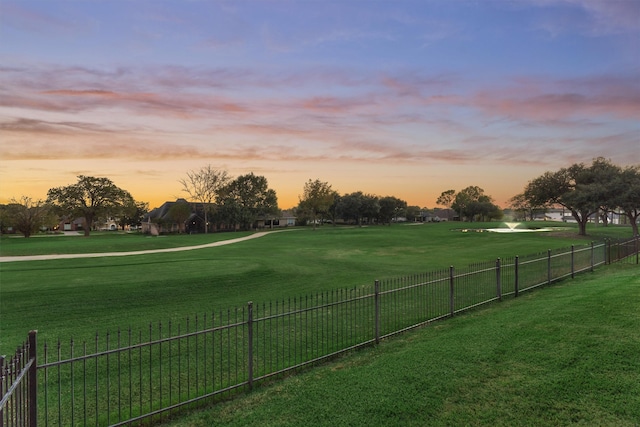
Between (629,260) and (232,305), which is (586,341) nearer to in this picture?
(232,305)

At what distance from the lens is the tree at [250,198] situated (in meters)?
89.3

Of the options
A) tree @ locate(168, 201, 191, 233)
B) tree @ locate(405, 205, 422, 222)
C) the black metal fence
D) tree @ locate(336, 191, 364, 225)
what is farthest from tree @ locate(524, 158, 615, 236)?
tree @ locate(405, 205, 422, 222)

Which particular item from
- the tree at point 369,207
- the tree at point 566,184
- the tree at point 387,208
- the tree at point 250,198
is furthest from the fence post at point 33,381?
the tree at point 387,208

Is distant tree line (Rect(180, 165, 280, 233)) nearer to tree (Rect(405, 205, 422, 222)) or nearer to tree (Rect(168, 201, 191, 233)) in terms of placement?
tree (Rect(168, 201, 191, 233))

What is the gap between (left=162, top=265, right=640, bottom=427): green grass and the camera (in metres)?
5.87

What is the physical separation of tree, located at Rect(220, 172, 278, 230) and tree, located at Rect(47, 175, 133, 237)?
22877 millimetres

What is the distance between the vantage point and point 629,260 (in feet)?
79.4

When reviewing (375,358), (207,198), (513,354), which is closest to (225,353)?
(375,358)

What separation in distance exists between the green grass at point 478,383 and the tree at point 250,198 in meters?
81.7

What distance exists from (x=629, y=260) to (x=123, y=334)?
28508 millimetres

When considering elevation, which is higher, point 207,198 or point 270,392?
point 207,198

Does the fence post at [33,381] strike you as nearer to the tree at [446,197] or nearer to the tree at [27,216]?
the tree at [27,216]

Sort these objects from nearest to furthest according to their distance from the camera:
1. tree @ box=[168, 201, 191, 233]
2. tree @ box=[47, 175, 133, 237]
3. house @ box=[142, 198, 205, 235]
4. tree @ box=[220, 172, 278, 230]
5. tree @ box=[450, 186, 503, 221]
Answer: tree @ box=[47, 175, 133, 237], tree @ box=[168, 201, 191, 233], house @ box=[142, 198, 205, 235], tree @ box=[220, 172, 278, 230], tree @ box=[450, 186, 503, 221]

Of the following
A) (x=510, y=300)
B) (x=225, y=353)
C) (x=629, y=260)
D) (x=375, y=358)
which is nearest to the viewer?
(x=375, y=358)
